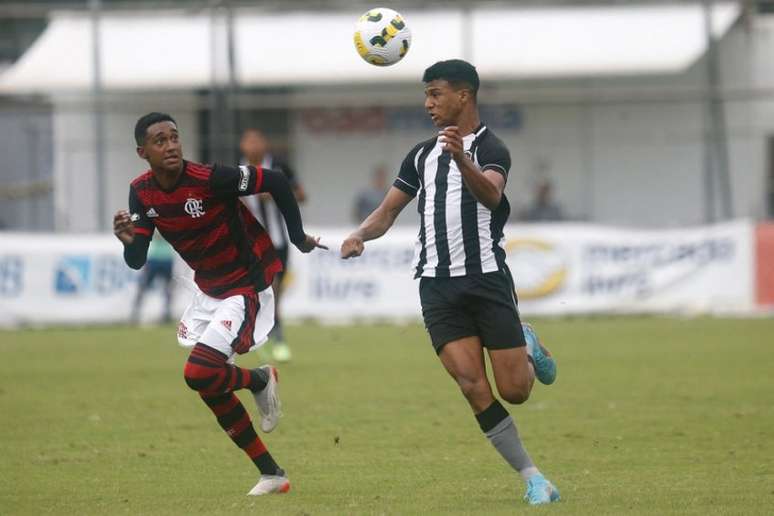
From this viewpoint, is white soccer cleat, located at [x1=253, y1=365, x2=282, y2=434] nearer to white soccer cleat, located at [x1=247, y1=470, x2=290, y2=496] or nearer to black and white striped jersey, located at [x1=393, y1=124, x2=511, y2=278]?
white soccer cleat, located at [x1=247, y1=470, x2=290, y2=496]

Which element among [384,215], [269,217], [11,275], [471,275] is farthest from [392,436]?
[11,275]

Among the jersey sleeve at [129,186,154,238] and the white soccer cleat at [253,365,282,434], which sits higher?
the jersey sleeve at [129,186,154,238]

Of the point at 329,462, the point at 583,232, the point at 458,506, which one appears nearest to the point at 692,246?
the point at 583,232

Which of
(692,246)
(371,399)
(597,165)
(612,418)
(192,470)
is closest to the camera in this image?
(192,470)

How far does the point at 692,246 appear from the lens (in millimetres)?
23219

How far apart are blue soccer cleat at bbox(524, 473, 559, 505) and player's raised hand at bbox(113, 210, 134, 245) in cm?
267

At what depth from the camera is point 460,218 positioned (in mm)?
7980

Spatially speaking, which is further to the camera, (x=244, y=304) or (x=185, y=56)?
(x=185, y=56)

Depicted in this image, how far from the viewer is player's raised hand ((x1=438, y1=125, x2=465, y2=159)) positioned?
24.4 feet

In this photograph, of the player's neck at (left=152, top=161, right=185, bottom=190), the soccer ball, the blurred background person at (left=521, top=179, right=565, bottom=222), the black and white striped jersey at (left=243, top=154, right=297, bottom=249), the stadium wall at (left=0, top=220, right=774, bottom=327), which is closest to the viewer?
the player's neck at (left=152, top=161, right=185, bottom=190)

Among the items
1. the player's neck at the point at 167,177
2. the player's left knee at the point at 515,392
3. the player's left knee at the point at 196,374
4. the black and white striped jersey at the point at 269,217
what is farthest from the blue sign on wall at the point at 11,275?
the player's left knee at the point at 515,392

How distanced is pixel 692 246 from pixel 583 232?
1.73 meters

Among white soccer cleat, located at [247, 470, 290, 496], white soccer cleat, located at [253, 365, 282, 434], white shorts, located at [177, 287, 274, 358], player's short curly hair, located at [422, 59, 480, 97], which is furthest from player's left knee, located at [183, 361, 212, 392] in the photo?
player's short curly hair, located at [422, 59, 480, 97]

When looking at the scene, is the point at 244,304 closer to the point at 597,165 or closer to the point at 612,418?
the point at 612,418
